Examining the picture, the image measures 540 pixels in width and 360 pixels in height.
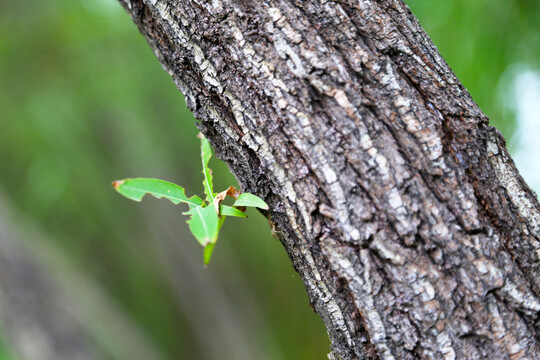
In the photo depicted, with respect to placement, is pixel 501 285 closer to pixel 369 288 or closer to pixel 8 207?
pixel 369 288

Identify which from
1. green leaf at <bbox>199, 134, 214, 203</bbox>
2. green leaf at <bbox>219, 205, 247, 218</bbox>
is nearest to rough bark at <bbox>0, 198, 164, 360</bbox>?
green leaf at <bbox>199, 134, 214, 203</bbox>

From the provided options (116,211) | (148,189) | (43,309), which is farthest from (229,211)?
(116,211)

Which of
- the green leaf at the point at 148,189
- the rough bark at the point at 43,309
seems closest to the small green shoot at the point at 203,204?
the green leaf at the point at 148,189

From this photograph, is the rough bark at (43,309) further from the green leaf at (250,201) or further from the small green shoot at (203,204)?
the green leaf at (250,201)

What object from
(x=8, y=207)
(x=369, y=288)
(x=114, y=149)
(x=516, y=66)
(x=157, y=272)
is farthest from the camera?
(x=157, y=272)

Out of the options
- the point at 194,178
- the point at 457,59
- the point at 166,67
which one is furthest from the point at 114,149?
the point at 166,67

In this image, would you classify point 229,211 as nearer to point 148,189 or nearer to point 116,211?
point 148,189

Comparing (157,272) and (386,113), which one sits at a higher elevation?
(157,272)

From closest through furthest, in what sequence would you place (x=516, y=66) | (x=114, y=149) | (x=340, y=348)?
1. (x=340, y=348)
2. (x=516, y=66)
3. (x=114, y=149)
